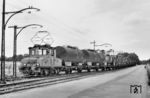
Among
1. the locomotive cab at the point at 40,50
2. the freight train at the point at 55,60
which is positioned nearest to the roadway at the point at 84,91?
the freight train at the point at 55,60

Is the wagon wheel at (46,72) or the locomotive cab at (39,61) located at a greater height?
the locomotive cab at (39,61)

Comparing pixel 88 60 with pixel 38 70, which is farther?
pixel 88 60

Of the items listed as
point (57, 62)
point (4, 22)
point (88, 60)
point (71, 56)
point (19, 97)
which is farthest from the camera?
point (88, 60)

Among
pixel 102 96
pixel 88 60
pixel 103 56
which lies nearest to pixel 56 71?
pixel 88 60

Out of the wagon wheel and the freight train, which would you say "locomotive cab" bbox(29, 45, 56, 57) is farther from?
the wagon wheel

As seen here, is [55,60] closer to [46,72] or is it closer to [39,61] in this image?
[46,72]

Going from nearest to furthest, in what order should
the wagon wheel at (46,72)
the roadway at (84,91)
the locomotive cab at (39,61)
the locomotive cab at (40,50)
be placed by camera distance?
the roadway at (84,91)
the locomotive cab at (39,61)
the wagon wheel at (46,72)
the locomotive cab at (40,50)

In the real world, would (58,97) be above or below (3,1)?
below

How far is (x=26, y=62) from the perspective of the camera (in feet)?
110

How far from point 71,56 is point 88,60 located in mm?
9916

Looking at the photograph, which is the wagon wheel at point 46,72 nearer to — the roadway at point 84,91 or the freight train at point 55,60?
the freight train at point 55,60

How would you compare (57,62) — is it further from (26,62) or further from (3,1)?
(3,1)

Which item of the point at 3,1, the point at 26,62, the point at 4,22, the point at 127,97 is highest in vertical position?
the point at 3,1

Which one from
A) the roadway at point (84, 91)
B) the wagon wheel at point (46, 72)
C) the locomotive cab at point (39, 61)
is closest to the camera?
the roadway at point (84, 91)
